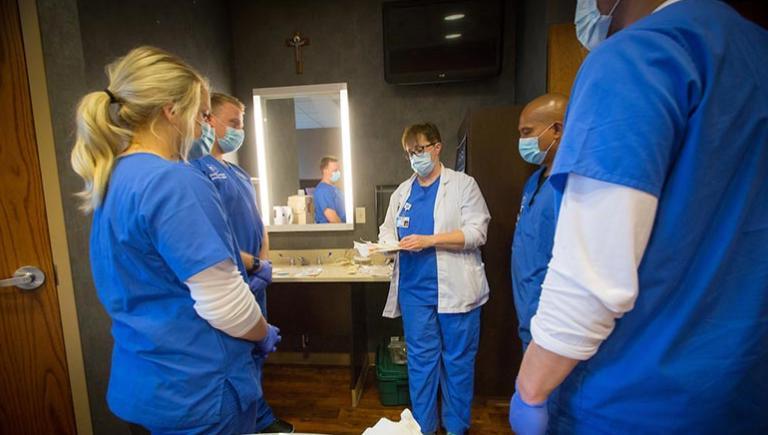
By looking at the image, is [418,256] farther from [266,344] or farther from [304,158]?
[304,158]

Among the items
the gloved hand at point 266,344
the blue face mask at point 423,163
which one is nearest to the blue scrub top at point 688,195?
the gloved hand at point 266,344

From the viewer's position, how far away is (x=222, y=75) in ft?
7.50

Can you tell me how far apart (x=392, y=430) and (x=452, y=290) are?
103 centimetres

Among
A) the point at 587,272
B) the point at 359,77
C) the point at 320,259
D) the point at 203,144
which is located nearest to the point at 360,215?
the point at 320,259

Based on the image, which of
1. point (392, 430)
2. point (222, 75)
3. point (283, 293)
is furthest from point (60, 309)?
point (222, 75)

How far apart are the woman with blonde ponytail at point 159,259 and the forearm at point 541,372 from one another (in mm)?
626

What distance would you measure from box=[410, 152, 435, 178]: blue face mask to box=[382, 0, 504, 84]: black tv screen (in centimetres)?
84

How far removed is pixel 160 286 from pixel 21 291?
0.94 metres

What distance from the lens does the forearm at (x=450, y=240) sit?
59.4 inches

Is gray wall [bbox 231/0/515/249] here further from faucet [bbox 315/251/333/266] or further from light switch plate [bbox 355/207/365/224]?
faucet [bbox 315/251/333/266]

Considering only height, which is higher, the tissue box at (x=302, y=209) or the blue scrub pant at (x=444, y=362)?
the tissue box at (x=302, y=209)

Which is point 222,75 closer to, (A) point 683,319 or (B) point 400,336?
(B) point 400,336

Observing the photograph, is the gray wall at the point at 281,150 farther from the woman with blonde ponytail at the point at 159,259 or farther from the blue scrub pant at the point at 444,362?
the woman with blonde ponytail at the point at 159,259

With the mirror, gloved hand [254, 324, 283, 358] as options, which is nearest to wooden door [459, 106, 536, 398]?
the mirror
